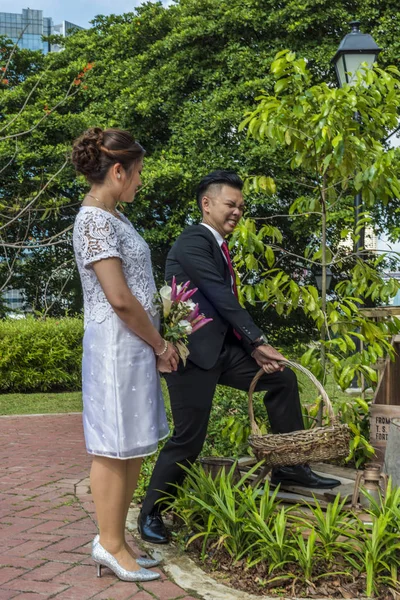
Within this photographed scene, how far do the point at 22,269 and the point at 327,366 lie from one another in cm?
2000

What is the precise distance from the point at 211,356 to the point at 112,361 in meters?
0.90

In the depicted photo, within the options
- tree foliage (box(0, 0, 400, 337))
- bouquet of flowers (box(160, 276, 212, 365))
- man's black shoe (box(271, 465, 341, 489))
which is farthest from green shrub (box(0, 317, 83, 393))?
bouquet of flowers (box(160, 276, 212, 365))

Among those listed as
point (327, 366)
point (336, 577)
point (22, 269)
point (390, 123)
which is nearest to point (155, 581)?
point (336, 577)

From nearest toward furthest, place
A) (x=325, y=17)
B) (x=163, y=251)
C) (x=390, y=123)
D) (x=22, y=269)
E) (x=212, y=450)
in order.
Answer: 1. (x=390, y=123)
2. (x=212, y=450)
3. (x=325, y=17)
4. (x=163, y=251)
5. (x=22, y=269)

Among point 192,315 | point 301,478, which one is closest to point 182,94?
point 301,478

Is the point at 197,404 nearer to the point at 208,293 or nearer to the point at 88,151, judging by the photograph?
the point at 208,293

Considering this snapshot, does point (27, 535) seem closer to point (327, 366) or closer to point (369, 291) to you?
point (327, 366)

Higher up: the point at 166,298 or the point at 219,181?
the point at 219,181

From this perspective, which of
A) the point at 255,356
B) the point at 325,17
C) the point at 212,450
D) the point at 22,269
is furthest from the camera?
the point at 22,269

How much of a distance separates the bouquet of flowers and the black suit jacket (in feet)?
1.36

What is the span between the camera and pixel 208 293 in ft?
14.3

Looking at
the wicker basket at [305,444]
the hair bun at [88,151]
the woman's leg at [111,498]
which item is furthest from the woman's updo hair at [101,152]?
the wicker basket at [305,444]

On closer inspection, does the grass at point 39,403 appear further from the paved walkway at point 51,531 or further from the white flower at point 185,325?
the white flower at point 185,325

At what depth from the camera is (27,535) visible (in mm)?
4543
